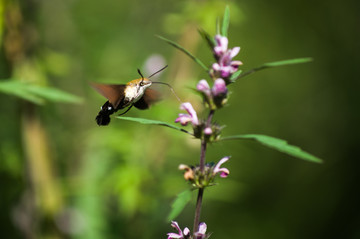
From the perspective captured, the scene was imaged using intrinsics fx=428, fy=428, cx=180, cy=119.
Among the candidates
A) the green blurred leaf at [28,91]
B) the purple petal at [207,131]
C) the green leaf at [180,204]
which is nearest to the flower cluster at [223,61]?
the purple petal at [207,131]

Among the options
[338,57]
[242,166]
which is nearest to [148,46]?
[242,166]

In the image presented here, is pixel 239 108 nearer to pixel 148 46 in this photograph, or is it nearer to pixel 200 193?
pixel 148 46

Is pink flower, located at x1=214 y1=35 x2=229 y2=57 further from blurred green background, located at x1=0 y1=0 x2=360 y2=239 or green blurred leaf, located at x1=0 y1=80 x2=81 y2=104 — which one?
blurred green background, located at x1=0 y1=0 x2=360 y2=239

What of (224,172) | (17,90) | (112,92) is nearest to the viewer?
(224,172)

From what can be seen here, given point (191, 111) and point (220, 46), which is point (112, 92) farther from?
point (220, 46)

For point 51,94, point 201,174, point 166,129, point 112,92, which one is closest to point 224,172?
point 201,174
